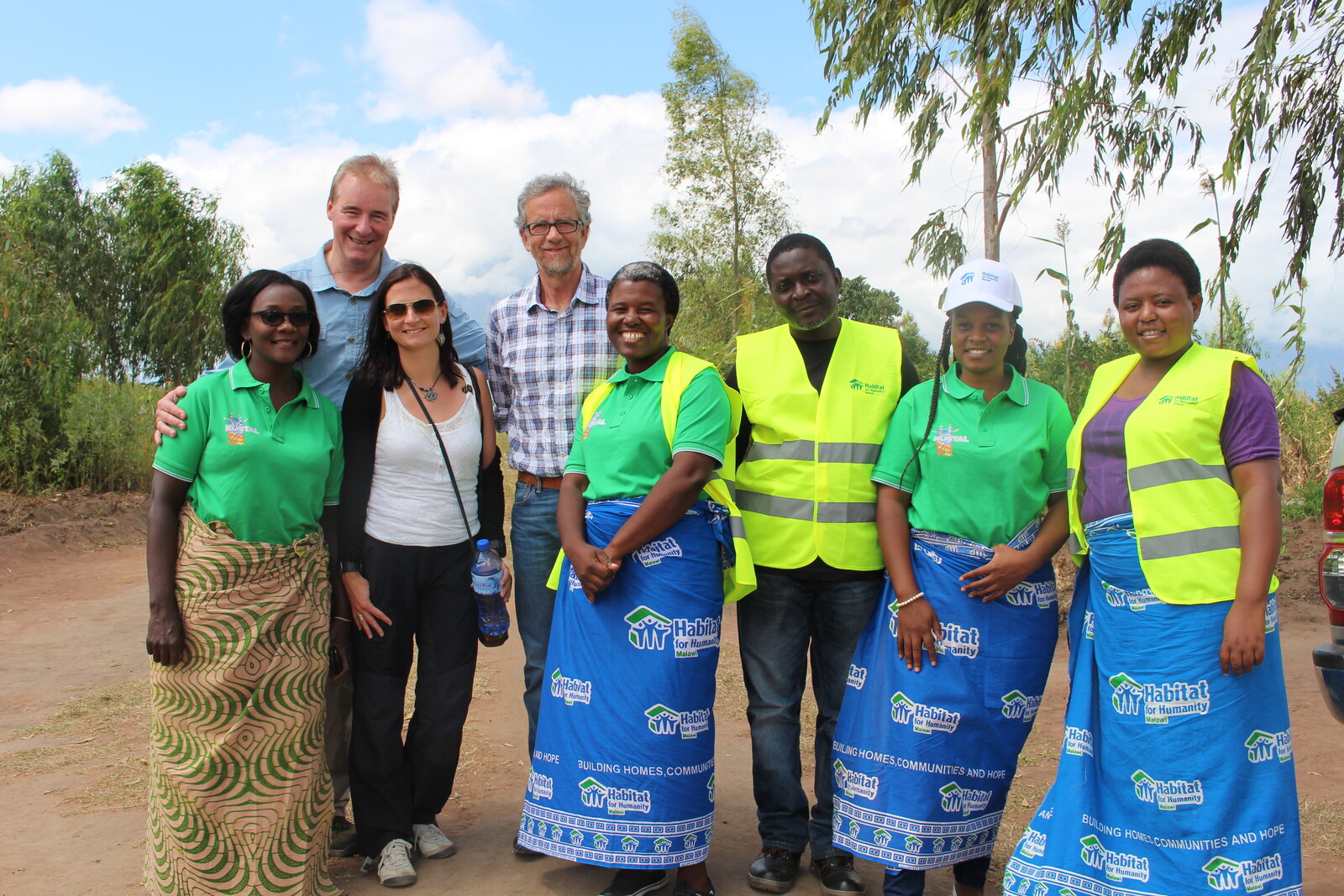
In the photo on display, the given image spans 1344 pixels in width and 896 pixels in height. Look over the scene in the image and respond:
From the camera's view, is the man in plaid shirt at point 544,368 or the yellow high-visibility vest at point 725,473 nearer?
the yellow high-visibility vest at point 725,473

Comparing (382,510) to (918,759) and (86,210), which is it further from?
(86,210)

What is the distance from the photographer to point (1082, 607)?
9.49ft

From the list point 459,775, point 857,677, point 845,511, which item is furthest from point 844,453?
point 459,775

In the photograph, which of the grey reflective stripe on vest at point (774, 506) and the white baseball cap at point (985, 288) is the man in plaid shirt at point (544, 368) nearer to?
the grey reflective stripe on vest at point (774, 506)

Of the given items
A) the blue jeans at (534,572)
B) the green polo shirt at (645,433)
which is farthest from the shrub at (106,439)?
the green polo shirt at (645,433)

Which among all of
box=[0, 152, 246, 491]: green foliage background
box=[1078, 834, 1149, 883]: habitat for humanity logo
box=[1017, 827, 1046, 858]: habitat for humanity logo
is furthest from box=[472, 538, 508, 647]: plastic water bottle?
box=[0, 152, 246, 491]: green foliage background

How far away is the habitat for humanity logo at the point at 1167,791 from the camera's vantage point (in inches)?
99.2

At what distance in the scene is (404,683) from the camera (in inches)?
137

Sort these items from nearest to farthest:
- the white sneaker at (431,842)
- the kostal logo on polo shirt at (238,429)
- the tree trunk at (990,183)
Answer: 1. the kostal logo on polo shirt at (238,429)
2. the white sneaker at (431,842)
3. the tree trunk at (990,183)

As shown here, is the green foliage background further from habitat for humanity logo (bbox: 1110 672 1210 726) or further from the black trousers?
habitat for humanity logo (bbox: 1110 672 1210 726)

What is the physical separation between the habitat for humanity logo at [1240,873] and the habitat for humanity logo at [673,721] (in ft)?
4.71

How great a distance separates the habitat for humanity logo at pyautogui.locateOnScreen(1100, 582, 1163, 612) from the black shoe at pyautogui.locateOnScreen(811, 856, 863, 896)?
4.08 ft

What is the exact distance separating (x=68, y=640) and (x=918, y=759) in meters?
7.45

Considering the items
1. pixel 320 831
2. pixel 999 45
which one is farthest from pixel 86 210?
pixel 320 831
